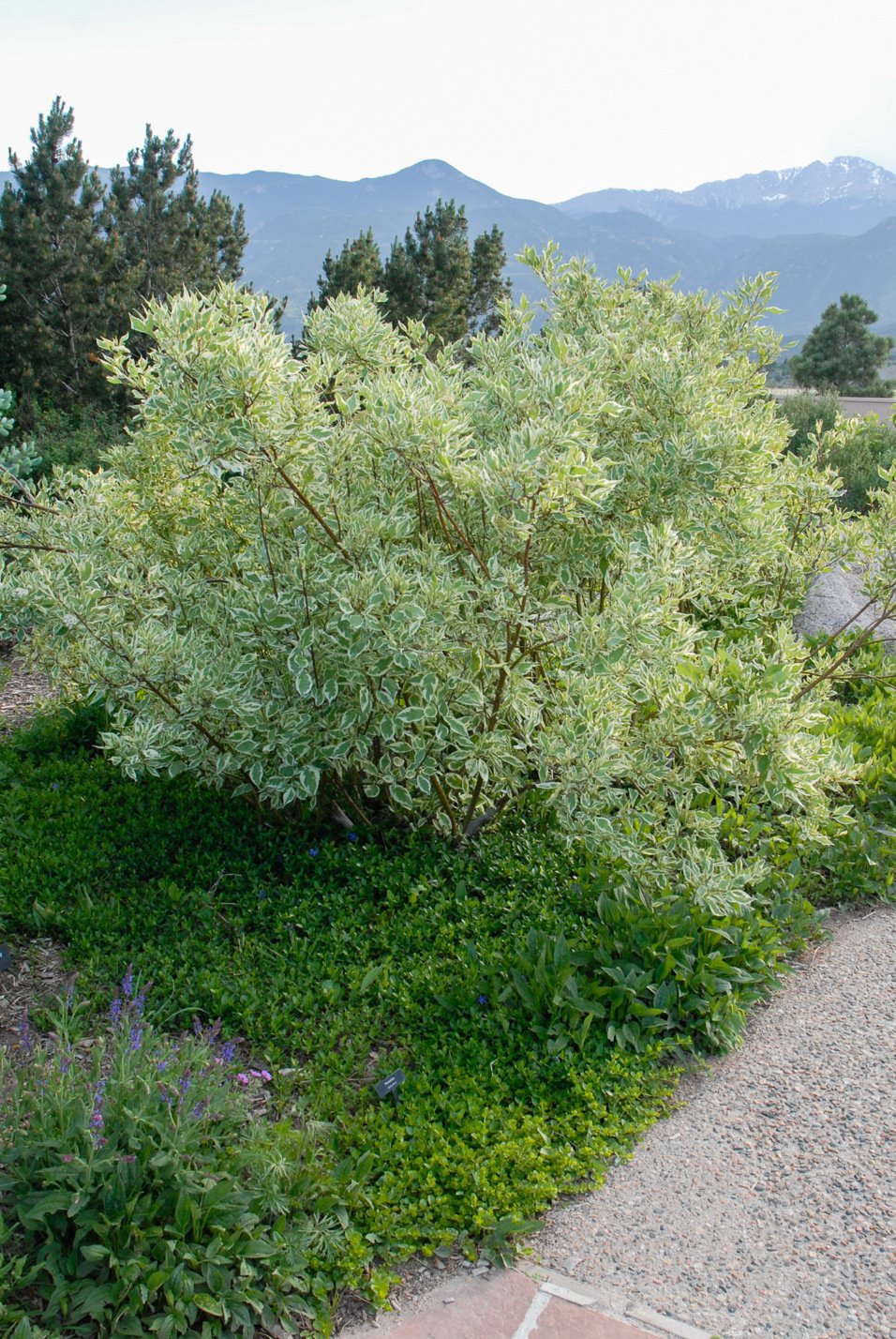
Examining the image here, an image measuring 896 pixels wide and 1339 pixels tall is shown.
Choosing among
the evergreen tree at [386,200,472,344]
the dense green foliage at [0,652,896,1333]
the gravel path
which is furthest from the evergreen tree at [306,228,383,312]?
the gravel path

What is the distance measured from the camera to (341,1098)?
2863 millimetres

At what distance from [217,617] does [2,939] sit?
1.46 meters

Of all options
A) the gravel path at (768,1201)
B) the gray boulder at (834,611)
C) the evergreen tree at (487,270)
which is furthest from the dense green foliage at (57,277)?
the gravel path at (768,1201)

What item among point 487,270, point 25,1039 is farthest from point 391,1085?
point 487,270

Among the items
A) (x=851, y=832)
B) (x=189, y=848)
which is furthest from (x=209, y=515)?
(x=851, y=832)

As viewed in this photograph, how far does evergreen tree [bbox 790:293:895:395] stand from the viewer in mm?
29188

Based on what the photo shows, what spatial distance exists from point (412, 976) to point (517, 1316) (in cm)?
120

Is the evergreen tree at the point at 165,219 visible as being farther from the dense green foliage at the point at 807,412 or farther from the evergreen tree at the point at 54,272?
the dense green foliage at the point at 807,412

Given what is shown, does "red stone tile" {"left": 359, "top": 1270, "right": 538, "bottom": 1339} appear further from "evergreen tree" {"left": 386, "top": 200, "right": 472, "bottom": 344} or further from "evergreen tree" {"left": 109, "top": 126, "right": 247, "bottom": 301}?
"evergreen tree" {"left": 386, "top": 200, "right": 472, "bottom": 344}

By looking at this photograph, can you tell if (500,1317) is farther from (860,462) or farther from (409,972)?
(860,462)

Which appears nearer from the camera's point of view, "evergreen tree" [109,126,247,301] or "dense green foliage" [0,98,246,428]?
"dense green foliage" [0,98,246,428]

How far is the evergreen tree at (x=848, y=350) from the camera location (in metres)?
29.2

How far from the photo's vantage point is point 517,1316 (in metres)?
2.26

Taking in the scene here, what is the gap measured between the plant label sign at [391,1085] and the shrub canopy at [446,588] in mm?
955
